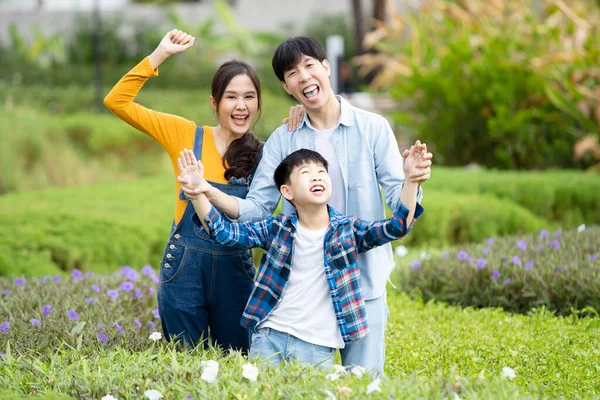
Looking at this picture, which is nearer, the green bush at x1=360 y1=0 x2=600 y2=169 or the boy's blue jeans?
the boy's blue jeans

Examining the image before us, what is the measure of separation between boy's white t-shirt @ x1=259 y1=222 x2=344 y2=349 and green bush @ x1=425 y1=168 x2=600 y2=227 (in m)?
5.82

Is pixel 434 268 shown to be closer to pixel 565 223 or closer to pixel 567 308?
pixel 567 308

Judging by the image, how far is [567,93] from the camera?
410 inches

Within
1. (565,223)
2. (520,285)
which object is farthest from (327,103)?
(565,223)

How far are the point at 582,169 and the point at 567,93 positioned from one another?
111 cm

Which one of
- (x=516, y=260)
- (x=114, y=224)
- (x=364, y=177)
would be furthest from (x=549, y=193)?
(x=364, y=177)

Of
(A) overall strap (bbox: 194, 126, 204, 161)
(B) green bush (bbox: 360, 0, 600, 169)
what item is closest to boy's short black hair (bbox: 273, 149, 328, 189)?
(A) overall strap (bbox: 194, 126, 204, 161)

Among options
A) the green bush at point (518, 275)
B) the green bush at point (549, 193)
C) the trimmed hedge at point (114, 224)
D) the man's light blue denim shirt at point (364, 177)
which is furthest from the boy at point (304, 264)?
the green bush at point (549, 193)

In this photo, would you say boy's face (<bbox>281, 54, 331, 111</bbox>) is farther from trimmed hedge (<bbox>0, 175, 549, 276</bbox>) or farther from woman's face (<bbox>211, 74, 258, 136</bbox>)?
trimmed hedge (<bbox>0, 175, 549, 276</bbox>)

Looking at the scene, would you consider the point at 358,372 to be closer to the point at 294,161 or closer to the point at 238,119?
the point at 294,161

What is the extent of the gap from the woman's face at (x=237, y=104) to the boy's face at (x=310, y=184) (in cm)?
50

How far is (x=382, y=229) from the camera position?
326 cm

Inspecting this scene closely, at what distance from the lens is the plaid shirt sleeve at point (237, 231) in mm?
3279

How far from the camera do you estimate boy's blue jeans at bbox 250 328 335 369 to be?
131 inches
